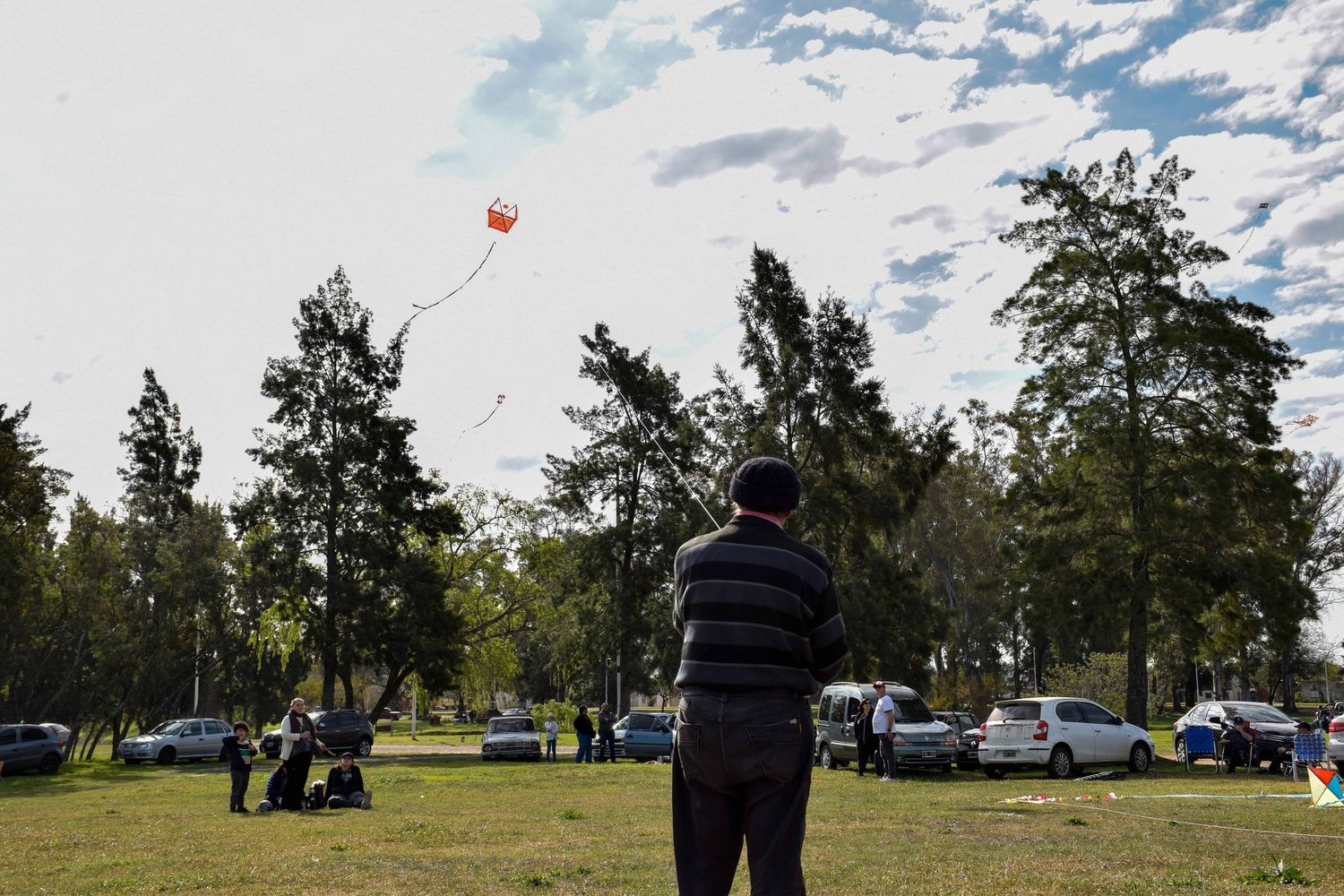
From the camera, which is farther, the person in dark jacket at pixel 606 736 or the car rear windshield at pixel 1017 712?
the person in dark jacket at pixel 606 736

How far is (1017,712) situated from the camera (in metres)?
26.5

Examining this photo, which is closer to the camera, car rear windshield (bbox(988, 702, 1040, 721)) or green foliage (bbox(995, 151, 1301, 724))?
car rear windshield (bbox(988, 702, 1040, 721))

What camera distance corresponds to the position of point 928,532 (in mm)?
66875

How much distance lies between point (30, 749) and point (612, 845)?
107ft

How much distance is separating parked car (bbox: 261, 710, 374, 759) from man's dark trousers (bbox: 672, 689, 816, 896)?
38.4 m

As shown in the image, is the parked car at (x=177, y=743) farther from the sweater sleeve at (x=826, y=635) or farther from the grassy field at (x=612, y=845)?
the sweater sleeve at (x=826, y=635)

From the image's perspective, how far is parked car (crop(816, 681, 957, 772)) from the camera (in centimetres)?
2669

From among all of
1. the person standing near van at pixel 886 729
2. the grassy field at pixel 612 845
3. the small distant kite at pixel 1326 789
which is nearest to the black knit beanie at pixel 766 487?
the grassy field at pixel 612 845

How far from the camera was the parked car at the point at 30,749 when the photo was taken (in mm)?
36094

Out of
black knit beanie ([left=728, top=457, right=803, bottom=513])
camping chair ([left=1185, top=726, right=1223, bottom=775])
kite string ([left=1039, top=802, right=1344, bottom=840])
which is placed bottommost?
camping chair ([left=1185, top=726, right=1223, bottom=775])

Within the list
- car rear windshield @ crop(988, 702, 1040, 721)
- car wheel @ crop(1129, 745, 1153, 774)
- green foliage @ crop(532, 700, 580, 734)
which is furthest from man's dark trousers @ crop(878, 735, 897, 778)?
green foliage @ crop(532, 700, 580, 734)

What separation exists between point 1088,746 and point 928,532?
41.2 metres

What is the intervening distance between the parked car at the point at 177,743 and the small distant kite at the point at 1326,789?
34.9 m

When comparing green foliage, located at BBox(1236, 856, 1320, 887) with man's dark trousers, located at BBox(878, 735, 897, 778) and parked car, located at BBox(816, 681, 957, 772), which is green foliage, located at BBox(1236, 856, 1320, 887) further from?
parked car, located at BBox(816, 681, 957, 772)
